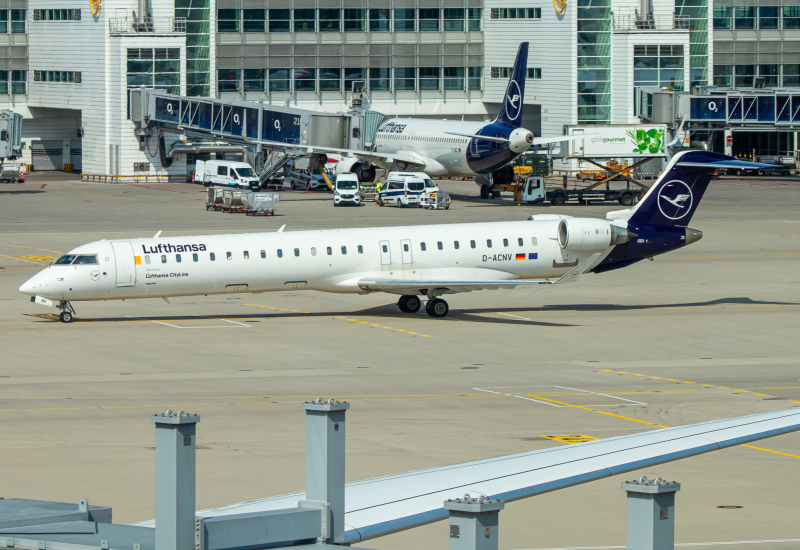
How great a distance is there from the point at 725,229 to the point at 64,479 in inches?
2238

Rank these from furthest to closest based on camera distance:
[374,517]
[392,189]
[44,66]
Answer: [44,66]
[392,189]
[374,517]

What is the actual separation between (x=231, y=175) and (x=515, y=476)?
291 ft

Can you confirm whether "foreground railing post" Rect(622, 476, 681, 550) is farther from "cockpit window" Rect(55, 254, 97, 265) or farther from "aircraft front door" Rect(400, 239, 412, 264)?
"aircraft front door" Rect(400, 239, 412, 264)

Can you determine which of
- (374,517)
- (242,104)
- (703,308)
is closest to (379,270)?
(703,308)

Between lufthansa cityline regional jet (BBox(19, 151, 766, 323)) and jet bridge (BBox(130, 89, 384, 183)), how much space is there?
178 ft

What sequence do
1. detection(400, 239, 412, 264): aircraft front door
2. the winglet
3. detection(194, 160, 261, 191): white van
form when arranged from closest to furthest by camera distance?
the winglet < detection(400, 239, 412, 264): aircraft front door < detection(194, 160, 261, 191): white van

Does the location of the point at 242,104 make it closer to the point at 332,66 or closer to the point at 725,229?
the point at 332,66

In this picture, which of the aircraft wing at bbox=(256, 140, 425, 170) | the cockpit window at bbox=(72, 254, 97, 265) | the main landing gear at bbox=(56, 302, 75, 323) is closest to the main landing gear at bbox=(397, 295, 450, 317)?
the cockpit window at bbox=(72, 254, 97, 265)

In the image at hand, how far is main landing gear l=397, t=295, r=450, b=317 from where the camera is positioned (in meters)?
42.2

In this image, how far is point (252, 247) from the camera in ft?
132

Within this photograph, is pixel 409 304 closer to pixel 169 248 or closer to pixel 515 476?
pixel 169 248

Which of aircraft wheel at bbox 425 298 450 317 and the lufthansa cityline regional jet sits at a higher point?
the lufthansa cityline regional jet

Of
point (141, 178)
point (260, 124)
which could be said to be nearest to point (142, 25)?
point (141, 178)

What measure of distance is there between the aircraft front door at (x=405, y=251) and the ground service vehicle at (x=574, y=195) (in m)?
46.0
